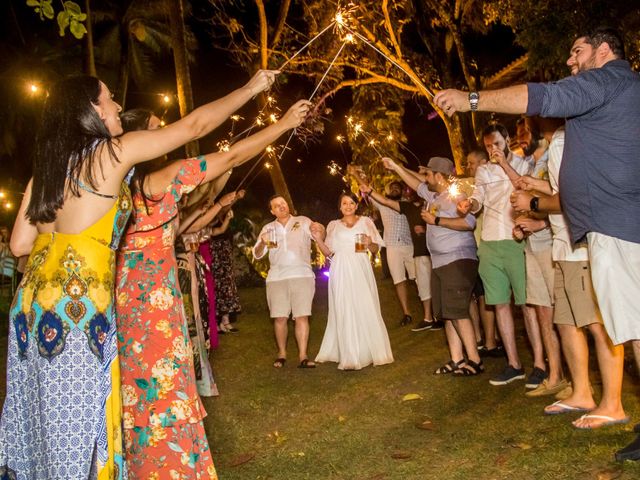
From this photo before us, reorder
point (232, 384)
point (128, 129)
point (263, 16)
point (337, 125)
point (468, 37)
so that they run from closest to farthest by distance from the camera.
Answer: point (128, 129) < point (232, 384) < point (263, 16) < point (468, 37) < point (337, 125)

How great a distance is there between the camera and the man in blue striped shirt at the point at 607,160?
380 centimetres

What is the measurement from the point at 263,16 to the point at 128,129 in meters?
12.2

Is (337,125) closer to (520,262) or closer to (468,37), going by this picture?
(468,37)

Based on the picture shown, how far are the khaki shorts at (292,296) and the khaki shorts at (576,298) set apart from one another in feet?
13.5

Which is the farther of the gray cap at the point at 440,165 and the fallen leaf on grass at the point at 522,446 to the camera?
the gray cap at the point at 440,165

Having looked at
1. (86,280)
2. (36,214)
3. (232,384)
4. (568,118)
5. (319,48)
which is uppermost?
(319,48)

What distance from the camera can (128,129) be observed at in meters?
4.10

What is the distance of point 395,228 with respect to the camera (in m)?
11.9

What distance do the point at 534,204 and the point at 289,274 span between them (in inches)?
177

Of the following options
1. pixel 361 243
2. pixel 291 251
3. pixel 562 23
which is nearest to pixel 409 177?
pixel 361 243

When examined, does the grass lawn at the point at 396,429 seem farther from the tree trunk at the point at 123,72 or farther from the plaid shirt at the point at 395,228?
the tree trunk at the point at 123,72

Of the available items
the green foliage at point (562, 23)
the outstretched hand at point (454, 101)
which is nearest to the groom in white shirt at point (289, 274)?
the green foliage at point (562, 23)

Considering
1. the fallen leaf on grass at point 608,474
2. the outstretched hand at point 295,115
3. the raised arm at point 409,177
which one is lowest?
the fallen leaf on grass at point 608,474

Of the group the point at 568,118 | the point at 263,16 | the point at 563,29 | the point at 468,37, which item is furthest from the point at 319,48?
the point at 568,118
